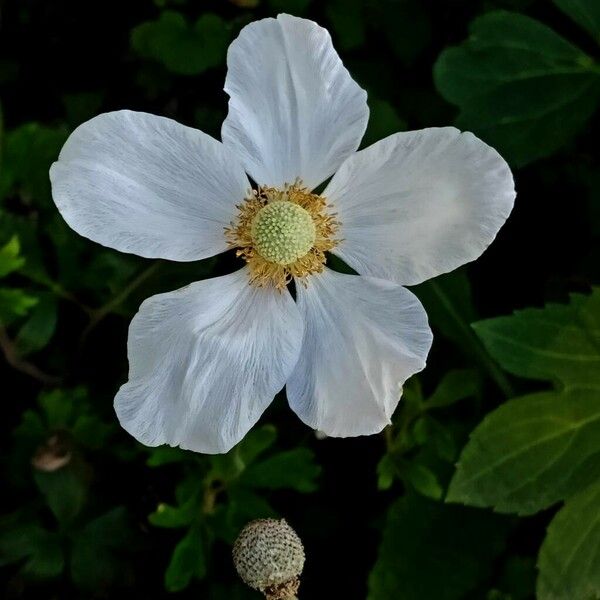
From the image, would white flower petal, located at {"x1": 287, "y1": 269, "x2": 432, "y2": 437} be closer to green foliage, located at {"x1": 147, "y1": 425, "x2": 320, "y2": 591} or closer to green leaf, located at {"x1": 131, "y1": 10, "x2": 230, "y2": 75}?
green foliage, located at {"x1": 147, "y1": 425, "x2": 320, "y2": 591}

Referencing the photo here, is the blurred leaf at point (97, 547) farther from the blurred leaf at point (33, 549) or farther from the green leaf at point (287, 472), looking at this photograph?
the green leaf at point (287, 472)

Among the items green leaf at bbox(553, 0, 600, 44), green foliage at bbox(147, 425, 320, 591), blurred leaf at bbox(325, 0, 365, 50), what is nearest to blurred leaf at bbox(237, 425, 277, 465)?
green foliage at bbox(147, 425, 320, 591)

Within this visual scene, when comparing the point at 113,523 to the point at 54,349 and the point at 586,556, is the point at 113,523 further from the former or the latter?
the point at 586,556

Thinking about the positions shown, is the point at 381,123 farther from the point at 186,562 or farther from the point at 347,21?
the point at 186,562

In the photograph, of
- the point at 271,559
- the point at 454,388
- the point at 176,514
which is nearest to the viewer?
the point at 271,559

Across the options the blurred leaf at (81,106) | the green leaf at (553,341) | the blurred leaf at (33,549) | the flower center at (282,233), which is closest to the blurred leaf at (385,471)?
the green leaf at (553,341)

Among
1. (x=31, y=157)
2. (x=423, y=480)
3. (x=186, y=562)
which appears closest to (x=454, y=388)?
(x=423, y=480)
